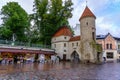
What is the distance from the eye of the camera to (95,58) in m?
37.4

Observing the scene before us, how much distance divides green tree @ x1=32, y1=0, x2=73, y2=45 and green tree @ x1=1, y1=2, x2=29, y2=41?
4566mm

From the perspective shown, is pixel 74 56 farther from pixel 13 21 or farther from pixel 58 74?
pixel 58 74

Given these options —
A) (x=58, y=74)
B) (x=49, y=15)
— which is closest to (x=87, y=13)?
(x=49, y=15)

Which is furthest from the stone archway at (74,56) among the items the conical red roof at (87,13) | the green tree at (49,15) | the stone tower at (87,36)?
the conical red roof at (87,13)

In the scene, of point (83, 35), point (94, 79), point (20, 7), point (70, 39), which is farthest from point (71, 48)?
point (94, 79)

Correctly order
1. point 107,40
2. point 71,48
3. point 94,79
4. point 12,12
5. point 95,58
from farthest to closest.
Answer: point 107,40 → point 71,48 → point 12,12 → point 95,58 → point 94,79

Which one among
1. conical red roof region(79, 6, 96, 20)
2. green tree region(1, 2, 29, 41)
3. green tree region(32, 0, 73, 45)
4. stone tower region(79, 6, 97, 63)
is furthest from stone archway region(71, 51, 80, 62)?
green tree region(1, 2, 29, 41)

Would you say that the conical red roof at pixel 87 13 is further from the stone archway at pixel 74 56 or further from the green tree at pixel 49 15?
the stone archway at pixel 74 56

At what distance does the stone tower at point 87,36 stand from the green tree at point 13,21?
12273mm

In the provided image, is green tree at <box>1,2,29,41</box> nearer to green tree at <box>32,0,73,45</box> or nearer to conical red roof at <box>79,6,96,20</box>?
green tree at <box>32,0,73,45</box>

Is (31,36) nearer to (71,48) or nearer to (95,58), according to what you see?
(71,48)

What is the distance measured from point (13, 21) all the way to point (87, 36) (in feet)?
49.5

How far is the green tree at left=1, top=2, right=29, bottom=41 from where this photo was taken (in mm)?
39062

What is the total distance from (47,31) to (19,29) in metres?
7.51
